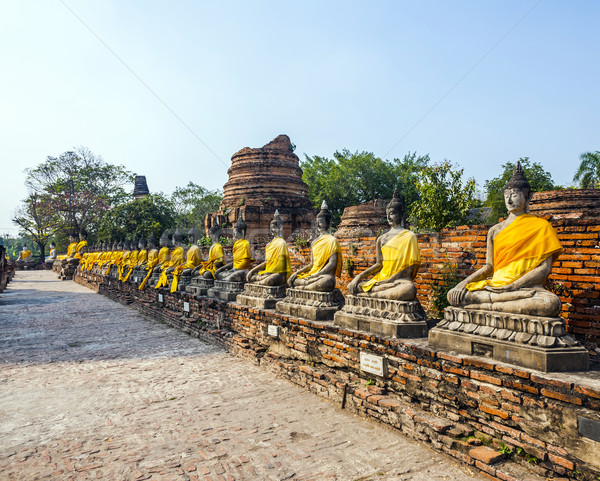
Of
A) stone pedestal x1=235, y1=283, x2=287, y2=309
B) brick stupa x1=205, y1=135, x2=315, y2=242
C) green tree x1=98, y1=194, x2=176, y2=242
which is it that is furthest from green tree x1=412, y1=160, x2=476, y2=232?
green tree x1=98, y1=194, x2=176, y2=242

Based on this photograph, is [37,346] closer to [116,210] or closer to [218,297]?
[218,297]

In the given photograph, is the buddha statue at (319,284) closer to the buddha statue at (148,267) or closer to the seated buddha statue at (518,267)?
the seated buddha statue at (518,267)

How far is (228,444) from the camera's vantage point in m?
3.51

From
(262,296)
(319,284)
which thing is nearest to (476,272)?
(319,284)

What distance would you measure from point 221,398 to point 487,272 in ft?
10.3

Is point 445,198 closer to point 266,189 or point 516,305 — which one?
point 266,189

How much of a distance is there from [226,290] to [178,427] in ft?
13.3

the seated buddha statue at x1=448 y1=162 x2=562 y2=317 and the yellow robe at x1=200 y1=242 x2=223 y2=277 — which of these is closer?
the seated buddha statue at x1=448 y1=162 x2=562 y2=317

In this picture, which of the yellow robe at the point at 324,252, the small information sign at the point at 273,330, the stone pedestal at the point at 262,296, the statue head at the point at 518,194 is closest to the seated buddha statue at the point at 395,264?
the yellow robe at the point at 324,252

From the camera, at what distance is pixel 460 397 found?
3.38 meters

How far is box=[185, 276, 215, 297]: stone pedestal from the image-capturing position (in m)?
8.68

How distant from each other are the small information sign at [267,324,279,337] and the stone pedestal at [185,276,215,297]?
120 inches

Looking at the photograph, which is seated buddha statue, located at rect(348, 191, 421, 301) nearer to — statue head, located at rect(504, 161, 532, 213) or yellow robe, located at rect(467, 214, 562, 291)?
yellow robe, located at rect(467, 214, 562, 291)

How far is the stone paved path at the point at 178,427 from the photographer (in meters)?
3.10
